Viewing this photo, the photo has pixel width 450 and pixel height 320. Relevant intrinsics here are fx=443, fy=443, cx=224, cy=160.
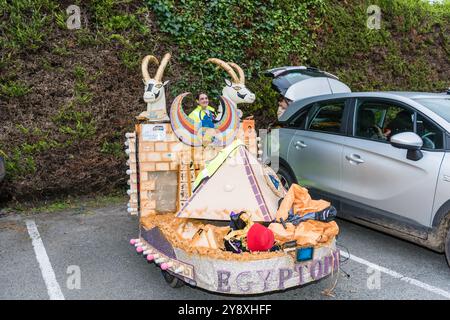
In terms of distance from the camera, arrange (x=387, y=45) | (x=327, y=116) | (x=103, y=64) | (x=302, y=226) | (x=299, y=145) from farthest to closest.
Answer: (x=387, y=45) → (x=103, y=64) → (x=299, y=145) → (x=327, y=116) → (x=302, y=226)

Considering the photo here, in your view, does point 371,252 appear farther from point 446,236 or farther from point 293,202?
point 293,202

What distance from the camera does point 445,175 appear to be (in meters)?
3.92

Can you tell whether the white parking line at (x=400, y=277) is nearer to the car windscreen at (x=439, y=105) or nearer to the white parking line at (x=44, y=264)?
the car windscreen at (x=439, y=105)

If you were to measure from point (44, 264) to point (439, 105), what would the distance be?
429 centimetres

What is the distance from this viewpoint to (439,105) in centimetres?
448

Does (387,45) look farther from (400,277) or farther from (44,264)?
(44,264)

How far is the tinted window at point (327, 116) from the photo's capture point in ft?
17.1

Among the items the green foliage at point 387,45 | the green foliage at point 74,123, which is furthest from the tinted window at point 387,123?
the green foliage at point 387,45

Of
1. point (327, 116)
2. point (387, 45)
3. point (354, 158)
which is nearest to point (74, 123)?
point (327, 116)

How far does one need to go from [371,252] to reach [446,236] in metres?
0.94

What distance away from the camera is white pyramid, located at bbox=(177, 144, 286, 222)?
391cm

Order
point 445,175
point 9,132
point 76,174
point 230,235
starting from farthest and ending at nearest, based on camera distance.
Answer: point 76,174, point 9,132, point 445,175, point 230,235

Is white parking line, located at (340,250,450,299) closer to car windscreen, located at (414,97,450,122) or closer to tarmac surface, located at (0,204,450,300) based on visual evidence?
tarmac surface, located at (0,204,450,300)

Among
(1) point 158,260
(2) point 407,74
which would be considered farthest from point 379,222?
(2) point 407,74
